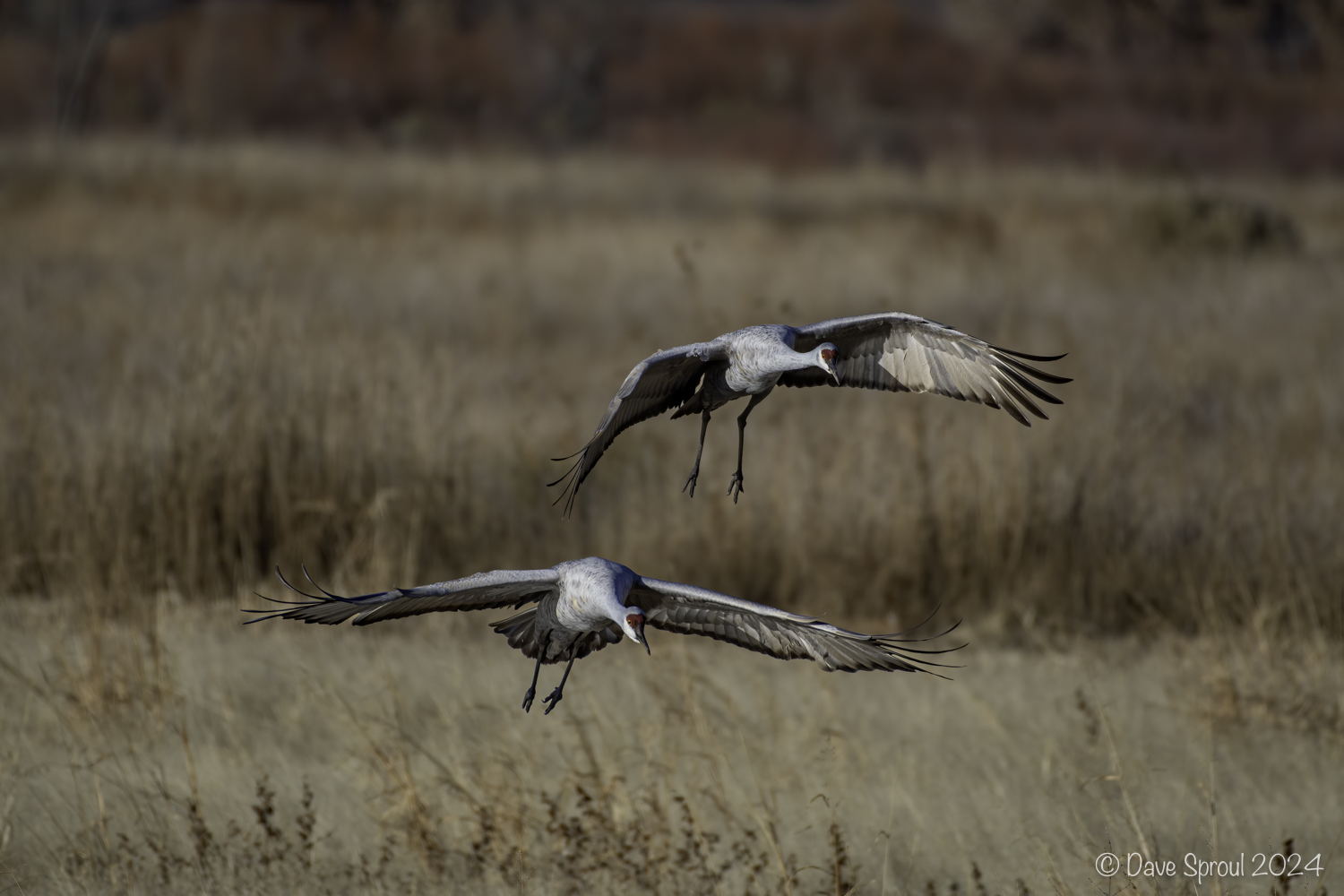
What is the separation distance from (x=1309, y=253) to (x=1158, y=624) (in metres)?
11.8

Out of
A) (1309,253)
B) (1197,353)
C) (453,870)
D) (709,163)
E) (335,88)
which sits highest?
(335,88)

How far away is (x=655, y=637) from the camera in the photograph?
6.30 metres

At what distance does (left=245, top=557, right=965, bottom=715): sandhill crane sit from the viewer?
2066 mm

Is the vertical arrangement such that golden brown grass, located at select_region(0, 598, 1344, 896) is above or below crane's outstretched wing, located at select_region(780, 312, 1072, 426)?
below

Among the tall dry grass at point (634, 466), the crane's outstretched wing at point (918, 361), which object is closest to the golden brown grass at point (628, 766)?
the tall dry grass at point (634, 466)

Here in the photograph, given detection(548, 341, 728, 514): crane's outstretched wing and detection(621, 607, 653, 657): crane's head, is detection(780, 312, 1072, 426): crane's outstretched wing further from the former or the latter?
detection(621, 607, 653, 657): crane's head

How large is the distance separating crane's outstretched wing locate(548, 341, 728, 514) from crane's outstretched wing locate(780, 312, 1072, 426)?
0.57 ft

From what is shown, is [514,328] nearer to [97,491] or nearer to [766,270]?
[766,270]

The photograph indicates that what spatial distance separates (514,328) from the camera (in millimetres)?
12586

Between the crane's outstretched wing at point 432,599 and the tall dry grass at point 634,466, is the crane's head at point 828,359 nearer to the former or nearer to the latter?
the crane's outstretched wing at point 432,599

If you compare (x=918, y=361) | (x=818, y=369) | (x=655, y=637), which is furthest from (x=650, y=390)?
(x=655, y=637)

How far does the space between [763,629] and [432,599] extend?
0.68 metres

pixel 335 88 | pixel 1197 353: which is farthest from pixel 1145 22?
pixel 1197 353

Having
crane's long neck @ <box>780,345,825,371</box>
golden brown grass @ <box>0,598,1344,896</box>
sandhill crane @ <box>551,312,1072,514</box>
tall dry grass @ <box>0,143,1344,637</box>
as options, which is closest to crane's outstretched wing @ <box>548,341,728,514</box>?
sandhill crane @ <box>551,312,1072,514</box>
